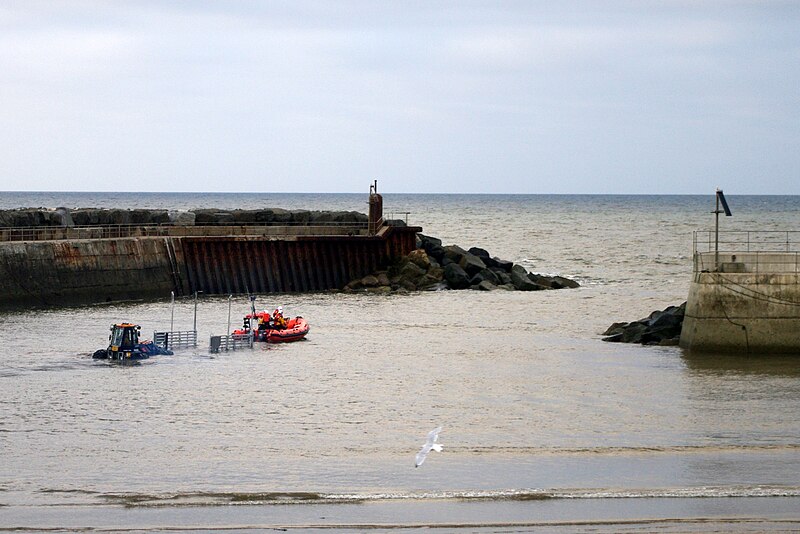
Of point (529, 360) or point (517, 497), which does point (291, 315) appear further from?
point (517, 497)

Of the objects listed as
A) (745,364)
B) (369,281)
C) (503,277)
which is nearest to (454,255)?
(503,277)

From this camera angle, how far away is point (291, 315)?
45719 millimetres

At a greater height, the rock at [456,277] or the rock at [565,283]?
the rock at [456,277]

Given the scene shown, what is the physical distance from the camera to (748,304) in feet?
104

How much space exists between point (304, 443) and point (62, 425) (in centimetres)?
549

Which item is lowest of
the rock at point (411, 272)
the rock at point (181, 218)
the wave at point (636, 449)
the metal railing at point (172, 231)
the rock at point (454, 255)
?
the wave at point (636, 449)

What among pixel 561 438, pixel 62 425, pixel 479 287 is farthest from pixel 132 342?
pixel 479 287

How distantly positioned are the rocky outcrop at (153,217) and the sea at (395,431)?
14.0 meters

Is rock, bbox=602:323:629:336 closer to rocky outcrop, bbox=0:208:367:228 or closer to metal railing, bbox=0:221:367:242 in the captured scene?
metal railing, bbox=0:221:367:242

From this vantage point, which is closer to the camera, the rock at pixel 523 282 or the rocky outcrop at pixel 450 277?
the rocky outcrop at pixel 450 277

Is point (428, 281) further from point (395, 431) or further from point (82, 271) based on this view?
point (395, 431)

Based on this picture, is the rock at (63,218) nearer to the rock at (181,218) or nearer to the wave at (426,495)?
the rock at (181,218)

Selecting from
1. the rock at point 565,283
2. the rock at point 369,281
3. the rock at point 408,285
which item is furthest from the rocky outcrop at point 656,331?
the rock at point 565,283

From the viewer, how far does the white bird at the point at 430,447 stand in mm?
20453
